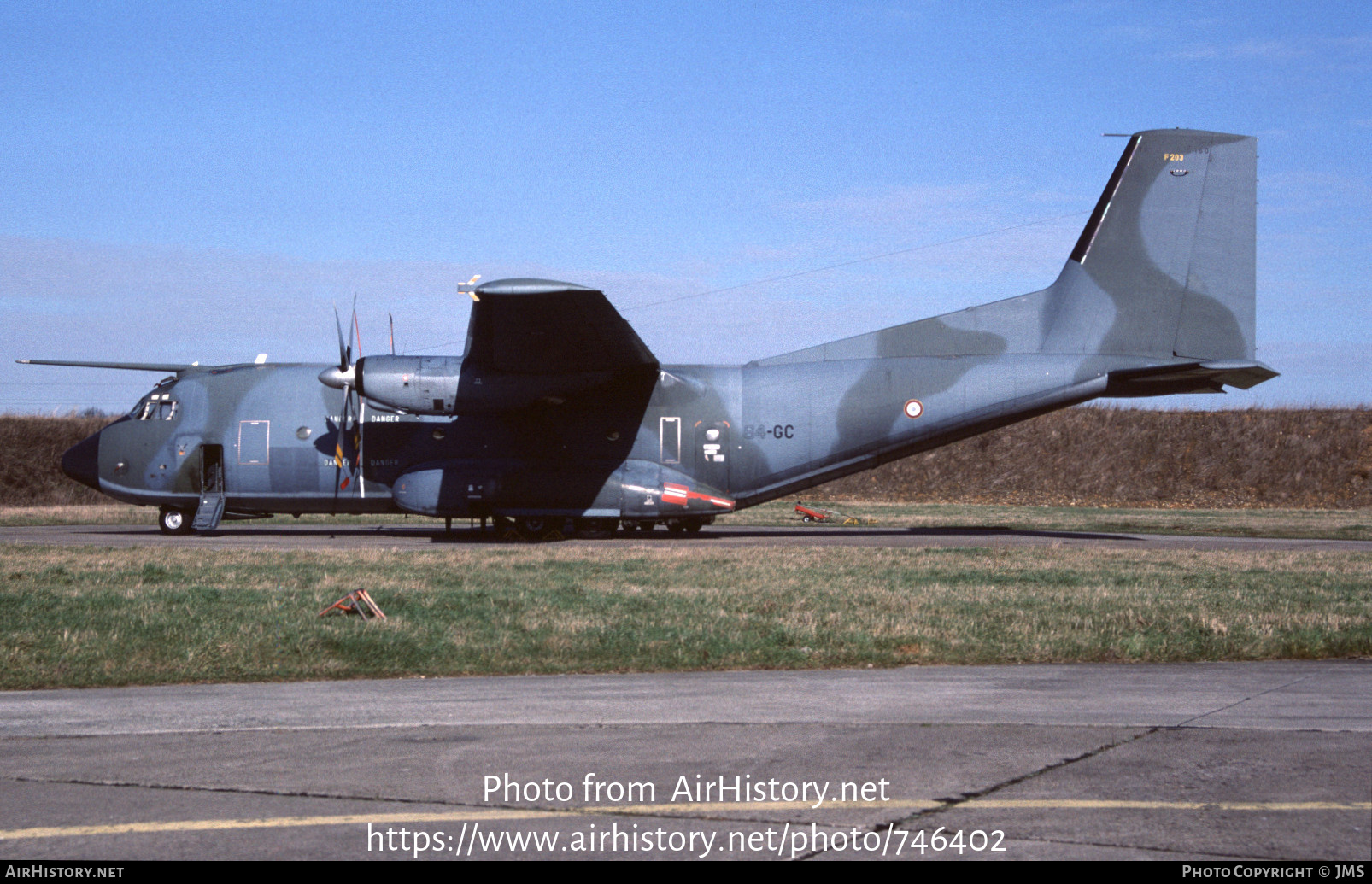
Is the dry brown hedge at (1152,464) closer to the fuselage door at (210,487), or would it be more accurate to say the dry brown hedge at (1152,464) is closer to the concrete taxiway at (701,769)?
the fuselage door at (210,487)

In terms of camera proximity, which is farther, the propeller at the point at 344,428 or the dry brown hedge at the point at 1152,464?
the dry brown hedge at the point at 1152,464

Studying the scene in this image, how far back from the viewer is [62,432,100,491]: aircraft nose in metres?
27.3

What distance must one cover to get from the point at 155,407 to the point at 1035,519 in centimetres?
2760

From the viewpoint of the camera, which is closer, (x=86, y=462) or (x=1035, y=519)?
(x=86, y=462)

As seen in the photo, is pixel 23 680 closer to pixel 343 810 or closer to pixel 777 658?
pixel 343 810

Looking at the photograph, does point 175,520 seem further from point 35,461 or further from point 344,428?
point 35,461

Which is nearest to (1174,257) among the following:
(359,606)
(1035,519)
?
(1035,519)

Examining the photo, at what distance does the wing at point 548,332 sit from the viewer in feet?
69.3

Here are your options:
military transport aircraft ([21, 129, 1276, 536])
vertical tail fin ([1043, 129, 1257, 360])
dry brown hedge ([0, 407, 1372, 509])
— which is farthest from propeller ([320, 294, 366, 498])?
dry brown hedge ([0, 407, 1372, 509])

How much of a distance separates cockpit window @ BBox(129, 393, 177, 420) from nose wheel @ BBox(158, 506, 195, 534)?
7.99ft

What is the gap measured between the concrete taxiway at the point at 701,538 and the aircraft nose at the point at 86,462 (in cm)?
143

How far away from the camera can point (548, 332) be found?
76.0 feet

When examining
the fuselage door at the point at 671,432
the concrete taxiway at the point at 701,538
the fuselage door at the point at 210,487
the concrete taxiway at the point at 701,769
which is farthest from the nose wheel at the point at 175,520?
the concrete taxiway at the point at 701,769
